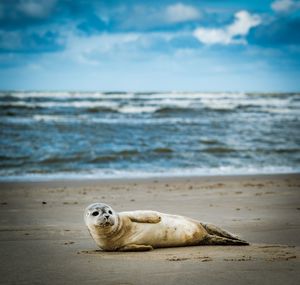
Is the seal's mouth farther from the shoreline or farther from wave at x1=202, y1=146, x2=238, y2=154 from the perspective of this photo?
wave at x1=202, y1=146, x2=238, y2=154

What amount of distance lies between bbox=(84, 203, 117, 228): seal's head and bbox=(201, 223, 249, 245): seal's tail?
1057mm

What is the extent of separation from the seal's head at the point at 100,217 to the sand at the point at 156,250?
0.31m

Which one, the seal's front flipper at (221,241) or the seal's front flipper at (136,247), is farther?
the seal's front flipper at (221,241)

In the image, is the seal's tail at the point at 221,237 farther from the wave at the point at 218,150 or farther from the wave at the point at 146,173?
the wave at the point at 218,150

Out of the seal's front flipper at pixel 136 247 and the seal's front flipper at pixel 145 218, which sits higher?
the seal's front flipper at pixel 145 218

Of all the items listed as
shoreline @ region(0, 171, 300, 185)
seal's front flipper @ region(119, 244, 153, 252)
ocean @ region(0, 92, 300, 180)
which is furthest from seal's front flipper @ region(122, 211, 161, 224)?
ocean @ region(0, 92, 300, 180)

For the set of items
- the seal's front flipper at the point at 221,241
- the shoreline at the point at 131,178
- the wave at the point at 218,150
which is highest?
the wave at the point at 218,150

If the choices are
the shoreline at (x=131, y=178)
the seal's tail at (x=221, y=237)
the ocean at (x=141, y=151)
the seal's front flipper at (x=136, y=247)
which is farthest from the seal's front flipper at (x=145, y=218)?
the ocean at (x=141, y=151)

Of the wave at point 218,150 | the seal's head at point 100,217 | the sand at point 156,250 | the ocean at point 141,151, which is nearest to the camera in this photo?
the sand at point 156,250

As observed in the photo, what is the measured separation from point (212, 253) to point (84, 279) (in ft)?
4.44

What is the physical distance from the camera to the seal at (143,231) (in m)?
4.68

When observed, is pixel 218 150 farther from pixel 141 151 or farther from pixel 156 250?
pixel 156 250

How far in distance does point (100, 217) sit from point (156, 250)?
2.28ft

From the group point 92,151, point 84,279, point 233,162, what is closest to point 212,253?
point 84,279
